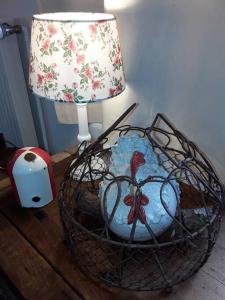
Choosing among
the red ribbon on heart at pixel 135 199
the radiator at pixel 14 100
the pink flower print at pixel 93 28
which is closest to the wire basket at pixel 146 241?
the red ribbon on heart at pixel 135 199

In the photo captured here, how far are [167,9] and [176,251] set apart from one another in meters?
0.51

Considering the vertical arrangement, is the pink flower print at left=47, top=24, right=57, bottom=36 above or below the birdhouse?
above

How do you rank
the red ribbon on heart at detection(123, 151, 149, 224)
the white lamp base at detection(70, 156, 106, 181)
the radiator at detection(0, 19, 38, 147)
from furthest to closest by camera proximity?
the radiator at detection(0, 19, 38, 147) → the white lamp base at detection(70, 156, 106, 181) → the red ribbon on heart at detection(123, 151, 149, 224)

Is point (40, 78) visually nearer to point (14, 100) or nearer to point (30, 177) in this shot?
point (30, 177)

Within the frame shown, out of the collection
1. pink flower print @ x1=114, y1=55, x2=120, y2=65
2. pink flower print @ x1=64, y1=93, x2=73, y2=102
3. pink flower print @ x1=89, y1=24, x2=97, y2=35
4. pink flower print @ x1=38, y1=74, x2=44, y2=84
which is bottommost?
pink flower print @ x1=64, y1=93, x2=73, y2=102

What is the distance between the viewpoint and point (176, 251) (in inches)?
20.0

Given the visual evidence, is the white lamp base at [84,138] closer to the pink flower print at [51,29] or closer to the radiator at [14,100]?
the pink flower print at [51,29]

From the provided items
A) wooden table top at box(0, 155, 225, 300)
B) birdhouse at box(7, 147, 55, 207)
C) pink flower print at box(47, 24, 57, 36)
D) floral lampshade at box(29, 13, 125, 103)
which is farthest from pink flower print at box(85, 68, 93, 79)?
wooden table top at box(0, 155, 225, 300)

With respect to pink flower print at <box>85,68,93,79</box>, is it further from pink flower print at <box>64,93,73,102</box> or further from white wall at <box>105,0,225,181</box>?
white wall at <box>105,0,225,181</box>

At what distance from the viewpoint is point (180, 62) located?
2.00 ft

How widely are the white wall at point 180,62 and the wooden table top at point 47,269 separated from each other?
29 cm

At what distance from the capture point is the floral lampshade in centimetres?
55

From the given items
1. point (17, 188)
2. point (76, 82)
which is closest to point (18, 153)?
point (17, 188)

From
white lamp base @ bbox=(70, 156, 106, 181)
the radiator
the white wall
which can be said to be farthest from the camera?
the radiator
